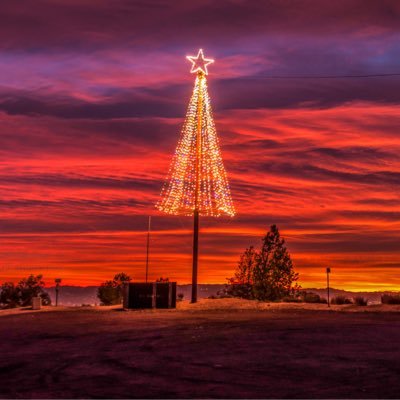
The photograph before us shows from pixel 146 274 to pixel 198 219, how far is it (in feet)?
35.2

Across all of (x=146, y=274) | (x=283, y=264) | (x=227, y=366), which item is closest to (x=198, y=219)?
(x=146, y=274)

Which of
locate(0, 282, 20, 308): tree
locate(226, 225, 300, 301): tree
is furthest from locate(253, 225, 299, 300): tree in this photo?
locate(0, 282, 20, 308): tree

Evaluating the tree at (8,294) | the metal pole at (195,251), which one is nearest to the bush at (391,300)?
the metal pole at (195,251)

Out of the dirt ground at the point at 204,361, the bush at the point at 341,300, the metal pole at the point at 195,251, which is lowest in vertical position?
the dirt ground at the point at 204,361

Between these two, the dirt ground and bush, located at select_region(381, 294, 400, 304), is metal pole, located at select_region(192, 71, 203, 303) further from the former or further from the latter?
the dirt ground

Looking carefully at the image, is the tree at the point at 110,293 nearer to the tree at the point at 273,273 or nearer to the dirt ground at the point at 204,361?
the tree at the point at 273,273

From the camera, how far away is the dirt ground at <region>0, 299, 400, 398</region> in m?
13.2

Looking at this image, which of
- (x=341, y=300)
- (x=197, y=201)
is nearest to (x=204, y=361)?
(x=197, y=201)

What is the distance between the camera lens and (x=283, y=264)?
6094 cm

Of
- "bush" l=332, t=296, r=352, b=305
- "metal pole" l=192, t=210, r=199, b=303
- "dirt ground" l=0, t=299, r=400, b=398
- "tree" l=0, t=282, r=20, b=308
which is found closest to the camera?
"dirt ground" l=0, t=299, r=400, b=398

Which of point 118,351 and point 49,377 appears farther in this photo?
point 118,351

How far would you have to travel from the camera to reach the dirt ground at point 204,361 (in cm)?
1316

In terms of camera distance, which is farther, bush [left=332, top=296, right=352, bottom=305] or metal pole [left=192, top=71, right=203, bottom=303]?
bush [left=332, top=296, right=352, bottom=305]

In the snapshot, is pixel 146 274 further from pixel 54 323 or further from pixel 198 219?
pixel 54 323
